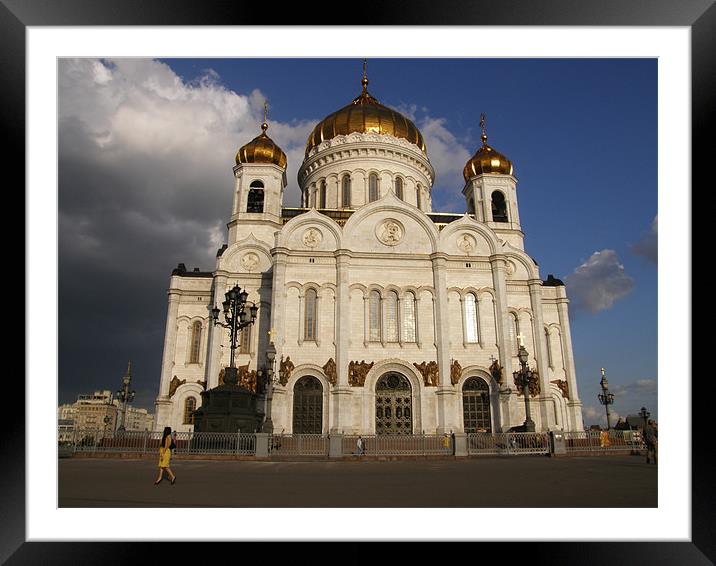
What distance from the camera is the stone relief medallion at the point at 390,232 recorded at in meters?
29.1

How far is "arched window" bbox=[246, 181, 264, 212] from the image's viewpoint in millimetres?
33438

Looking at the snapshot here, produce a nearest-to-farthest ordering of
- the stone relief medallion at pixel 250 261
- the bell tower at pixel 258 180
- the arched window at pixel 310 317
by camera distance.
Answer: the arched window at pixel 310 317 < the stone relief medallion at pixel 250 261 < the bell tower at pixel 258 180

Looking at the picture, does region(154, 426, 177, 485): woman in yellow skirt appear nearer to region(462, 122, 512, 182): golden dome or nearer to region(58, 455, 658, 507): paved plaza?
region(58, 455, 658, 507): paved plaza

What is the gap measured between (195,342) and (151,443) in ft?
37.4

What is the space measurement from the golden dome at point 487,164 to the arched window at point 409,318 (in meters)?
13.3

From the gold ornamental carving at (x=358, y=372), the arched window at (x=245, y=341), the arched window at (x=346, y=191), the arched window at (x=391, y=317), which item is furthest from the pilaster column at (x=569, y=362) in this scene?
Answer: the arched window at (x=245, y=341)

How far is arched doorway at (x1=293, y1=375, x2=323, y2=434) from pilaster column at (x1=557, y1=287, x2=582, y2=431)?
49.3 feet

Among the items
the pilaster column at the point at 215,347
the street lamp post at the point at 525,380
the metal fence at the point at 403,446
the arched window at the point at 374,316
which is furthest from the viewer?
the arched window at the point at 374,316

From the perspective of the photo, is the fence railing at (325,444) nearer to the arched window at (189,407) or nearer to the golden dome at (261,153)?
the arched window at (189,407)

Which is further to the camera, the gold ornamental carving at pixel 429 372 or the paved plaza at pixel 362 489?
the gold ornamental carving at pixel 429 372

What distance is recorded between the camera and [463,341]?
2759 centimetres
